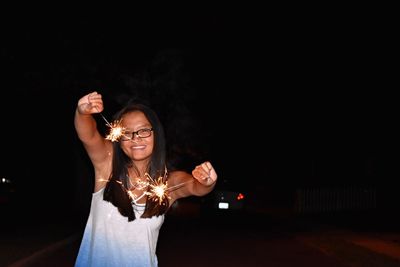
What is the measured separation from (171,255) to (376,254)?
417 cm

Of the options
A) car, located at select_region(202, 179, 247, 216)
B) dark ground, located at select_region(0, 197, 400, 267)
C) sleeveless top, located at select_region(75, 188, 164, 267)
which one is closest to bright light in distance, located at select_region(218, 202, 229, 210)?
car, located at select_region(202, 179, 247, 216)

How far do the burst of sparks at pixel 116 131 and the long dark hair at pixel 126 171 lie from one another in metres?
0.04

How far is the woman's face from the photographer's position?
2852 millimetres

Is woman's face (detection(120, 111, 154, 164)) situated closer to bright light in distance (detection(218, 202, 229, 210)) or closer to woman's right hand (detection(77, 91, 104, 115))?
woman's right hand (detection(77, 91, 104, 115))

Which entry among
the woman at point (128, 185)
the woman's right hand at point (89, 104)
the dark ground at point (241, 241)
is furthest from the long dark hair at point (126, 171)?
the dark ground at point (241, 241)

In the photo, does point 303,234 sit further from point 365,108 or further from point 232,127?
point 232,127

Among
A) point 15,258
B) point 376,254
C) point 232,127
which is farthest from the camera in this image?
point 232,127

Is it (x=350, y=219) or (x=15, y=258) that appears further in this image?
(x=350, y=219)

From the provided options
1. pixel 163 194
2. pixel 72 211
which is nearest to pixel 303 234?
pixel 72 211

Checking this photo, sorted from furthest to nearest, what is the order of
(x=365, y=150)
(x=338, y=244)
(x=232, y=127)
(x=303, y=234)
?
(x=232, y=127), (x=365, y=150), (x=303, y=234), (x=338, y=244)

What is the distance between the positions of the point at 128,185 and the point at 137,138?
237 mm

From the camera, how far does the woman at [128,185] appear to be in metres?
2.66

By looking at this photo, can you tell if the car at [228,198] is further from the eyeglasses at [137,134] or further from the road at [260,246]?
the eyeglasses at [137,134]

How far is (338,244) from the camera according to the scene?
1345 cm
